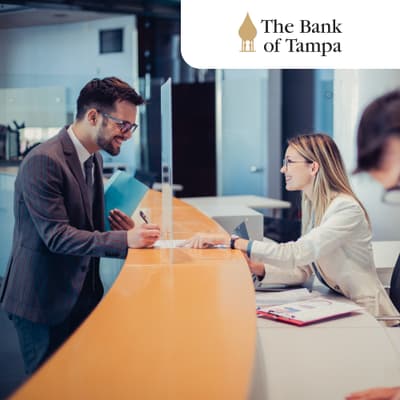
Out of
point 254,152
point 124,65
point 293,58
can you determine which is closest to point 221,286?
point 293,58

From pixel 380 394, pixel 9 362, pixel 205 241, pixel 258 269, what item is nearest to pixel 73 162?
pixel 205 241

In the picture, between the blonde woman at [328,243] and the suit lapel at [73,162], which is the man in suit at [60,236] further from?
the blonde woman at [328,243]

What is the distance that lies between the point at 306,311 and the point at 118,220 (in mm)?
875

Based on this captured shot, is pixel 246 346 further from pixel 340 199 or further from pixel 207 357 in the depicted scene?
pixel 340 199

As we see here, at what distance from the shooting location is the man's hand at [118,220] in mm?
2709

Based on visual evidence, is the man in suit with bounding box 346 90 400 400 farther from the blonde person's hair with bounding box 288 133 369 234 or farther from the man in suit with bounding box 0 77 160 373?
the blonde person's hair with bounding box 288 133 369 234

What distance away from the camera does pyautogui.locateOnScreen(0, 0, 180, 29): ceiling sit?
742cm

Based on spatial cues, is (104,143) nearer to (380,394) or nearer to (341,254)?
(341,254)

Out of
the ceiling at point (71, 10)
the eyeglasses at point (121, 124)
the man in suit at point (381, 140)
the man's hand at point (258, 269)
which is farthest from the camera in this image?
the ceiling at point (71, 10)

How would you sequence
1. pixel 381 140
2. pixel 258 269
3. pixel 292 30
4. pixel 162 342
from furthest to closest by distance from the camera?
1. pixel 292 30
2. pixel 258 269
3. pixel 162 342
4. pixel 381 140

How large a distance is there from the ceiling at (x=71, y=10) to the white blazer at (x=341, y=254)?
5714mm

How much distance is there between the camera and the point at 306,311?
7.30 ft

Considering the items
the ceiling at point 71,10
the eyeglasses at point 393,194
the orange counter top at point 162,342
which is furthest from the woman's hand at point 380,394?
the ceiling at point 71,10

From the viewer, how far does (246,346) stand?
4.32 feet
